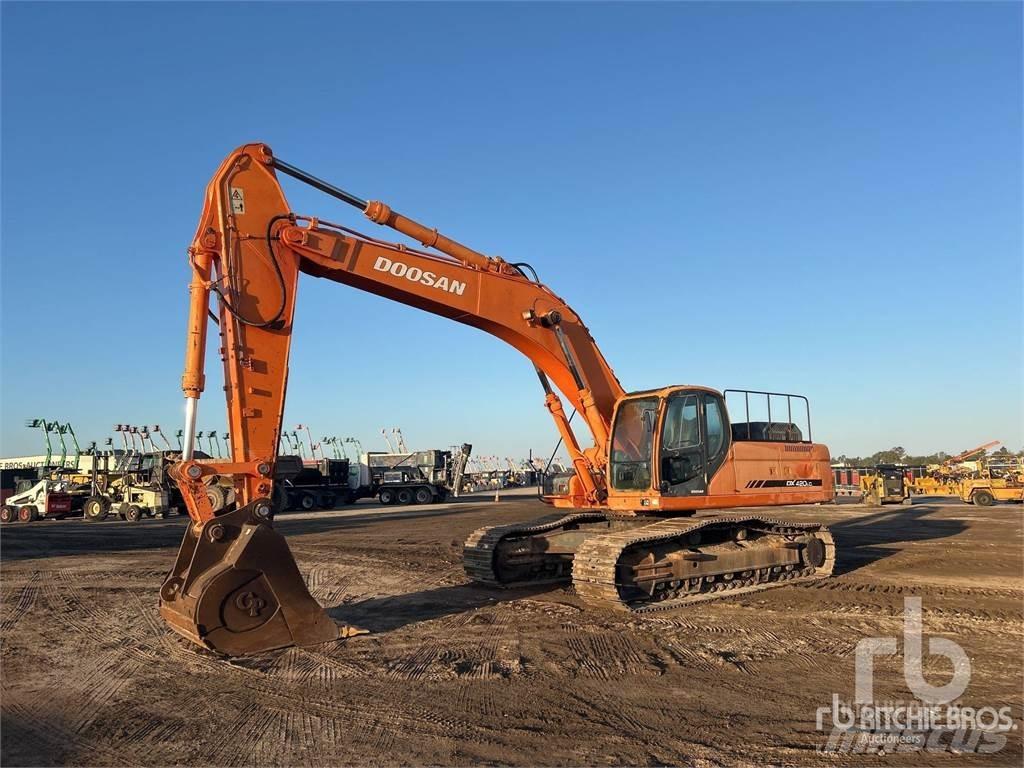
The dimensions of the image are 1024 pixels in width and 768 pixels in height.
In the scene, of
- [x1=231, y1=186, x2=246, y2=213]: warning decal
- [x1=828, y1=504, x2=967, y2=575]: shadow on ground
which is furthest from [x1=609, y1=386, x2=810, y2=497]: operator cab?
[x1=231, y1=186, x2=246, y2=213]: warning decal

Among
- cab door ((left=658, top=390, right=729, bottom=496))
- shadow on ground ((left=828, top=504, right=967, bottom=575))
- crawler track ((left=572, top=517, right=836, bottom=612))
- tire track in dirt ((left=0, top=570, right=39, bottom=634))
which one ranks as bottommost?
shadow on ground ((left=828, top=504, right=967, bottom=575))

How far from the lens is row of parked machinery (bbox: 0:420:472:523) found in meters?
31.8

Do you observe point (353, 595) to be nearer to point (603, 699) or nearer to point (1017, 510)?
point (603, 699)

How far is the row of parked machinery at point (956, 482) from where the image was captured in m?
A: 31.8

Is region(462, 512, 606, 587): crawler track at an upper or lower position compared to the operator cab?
lower

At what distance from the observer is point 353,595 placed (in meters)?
10.9

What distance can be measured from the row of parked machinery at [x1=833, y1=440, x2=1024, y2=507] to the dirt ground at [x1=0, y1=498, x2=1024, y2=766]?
2066 centimetres

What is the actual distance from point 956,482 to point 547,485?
3378 cm

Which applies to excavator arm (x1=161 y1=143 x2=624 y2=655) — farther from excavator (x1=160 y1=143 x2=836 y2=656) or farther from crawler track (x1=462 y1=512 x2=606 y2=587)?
crawler track (x1=462 y1=512 x2=606 y2=587)

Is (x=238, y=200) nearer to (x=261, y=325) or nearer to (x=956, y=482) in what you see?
(x=261, y=325)

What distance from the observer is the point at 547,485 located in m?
12.1

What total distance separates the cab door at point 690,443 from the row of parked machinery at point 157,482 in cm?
1933

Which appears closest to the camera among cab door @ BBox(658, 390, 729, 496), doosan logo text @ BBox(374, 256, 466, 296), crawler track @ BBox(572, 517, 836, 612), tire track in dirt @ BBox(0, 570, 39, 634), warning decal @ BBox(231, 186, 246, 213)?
warning decal @ BBox(231, 186, 246, 213)

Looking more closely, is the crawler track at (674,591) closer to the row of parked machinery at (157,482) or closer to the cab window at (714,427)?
the cab window at (714,427)
